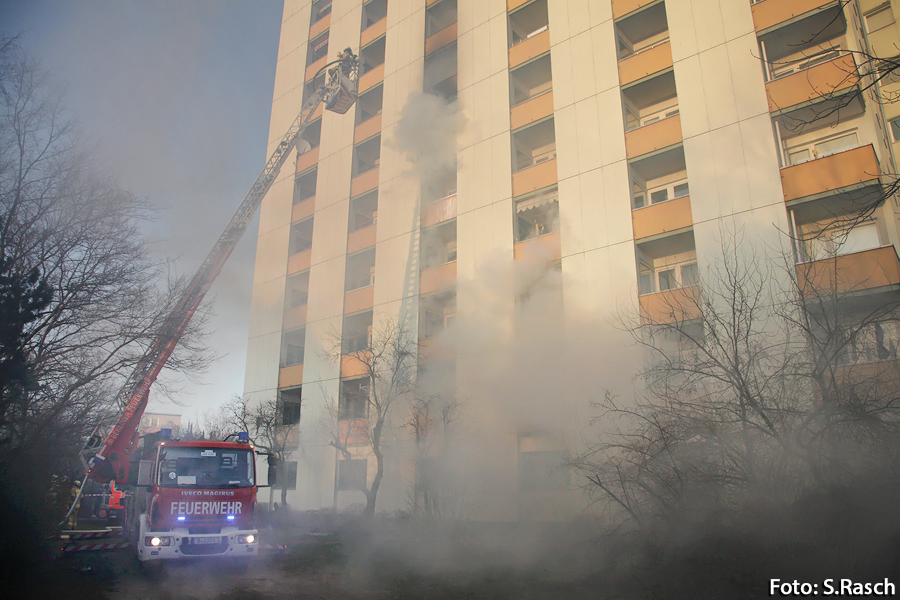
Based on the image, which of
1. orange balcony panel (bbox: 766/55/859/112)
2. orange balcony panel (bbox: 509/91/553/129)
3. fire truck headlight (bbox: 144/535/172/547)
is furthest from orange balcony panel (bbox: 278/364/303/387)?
orange balcony panel (bbox: 766/55/859/112)

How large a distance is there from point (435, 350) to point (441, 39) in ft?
42.6

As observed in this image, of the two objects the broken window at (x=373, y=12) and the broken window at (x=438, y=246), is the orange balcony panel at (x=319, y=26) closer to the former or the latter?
the broken window at (x=373, y=12)

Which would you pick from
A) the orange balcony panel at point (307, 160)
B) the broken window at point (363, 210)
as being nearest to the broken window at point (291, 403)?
the broken window at point (363, 210)

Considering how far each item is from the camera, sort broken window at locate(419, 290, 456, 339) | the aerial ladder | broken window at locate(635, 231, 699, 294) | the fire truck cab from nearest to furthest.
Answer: the fire truck cab < the aerial ladder < broken window at locate(635, 231, 699, 294) < broken window at locate(419, 290, 456, 339)

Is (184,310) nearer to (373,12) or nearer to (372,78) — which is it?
(372,78)

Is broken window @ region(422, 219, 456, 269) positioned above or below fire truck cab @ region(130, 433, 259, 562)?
above

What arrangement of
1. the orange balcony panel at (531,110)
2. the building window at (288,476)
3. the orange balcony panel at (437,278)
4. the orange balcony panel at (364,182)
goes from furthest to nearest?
the orange balcony panel at (364,182) < the building window at (288,476) < the orange balcony panel at (437,278) < the orange balcony panel at (531,110)

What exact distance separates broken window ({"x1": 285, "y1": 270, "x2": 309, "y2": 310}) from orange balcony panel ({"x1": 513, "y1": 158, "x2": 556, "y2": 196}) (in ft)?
37.8

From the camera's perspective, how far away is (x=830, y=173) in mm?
12492

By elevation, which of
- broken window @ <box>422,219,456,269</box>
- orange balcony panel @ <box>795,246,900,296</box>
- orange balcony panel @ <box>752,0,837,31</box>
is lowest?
orange balcony panel @ <box>795,246,900,296</box>

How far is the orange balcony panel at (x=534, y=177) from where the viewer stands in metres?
17.0

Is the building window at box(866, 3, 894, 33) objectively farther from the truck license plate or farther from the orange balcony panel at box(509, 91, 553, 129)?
the truck license plate

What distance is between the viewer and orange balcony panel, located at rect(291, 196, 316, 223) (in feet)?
82.8

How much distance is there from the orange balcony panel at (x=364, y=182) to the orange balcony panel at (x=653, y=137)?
35.2 feet
